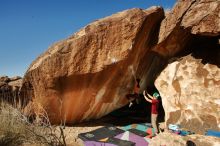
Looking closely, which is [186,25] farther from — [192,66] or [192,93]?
[192,93]

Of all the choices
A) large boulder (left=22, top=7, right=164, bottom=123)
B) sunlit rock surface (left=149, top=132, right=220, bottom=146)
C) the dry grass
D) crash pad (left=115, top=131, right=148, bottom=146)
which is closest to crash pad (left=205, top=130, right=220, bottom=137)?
sunlit rock surface (left=149, top=132, right=220, bottom=146)

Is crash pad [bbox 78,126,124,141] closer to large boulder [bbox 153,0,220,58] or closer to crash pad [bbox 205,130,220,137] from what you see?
crash pad [bbox 205,130,220,137]

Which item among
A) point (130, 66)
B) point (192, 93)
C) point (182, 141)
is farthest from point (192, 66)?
point (182, 141)

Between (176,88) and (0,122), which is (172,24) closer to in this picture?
(176,88)

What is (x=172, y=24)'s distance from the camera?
6.58m

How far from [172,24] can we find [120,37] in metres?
1.15

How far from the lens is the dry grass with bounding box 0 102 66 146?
5.94 metres

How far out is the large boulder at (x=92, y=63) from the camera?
22.2 feet

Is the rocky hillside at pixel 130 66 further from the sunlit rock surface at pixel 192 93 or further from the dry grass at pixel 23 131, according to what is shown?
the dry grass at pixel 23 131

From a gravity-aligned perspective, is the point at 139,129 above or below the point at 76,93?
below

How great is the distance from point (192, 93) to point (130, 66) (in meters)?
1.55

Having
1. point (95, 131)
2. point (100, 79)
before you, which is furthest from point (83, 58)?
point (95, 131)

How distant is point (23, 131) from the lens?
20.9 ft

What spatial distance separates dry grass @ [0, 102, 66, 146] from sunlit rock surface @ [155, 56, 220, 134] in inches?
97.9
